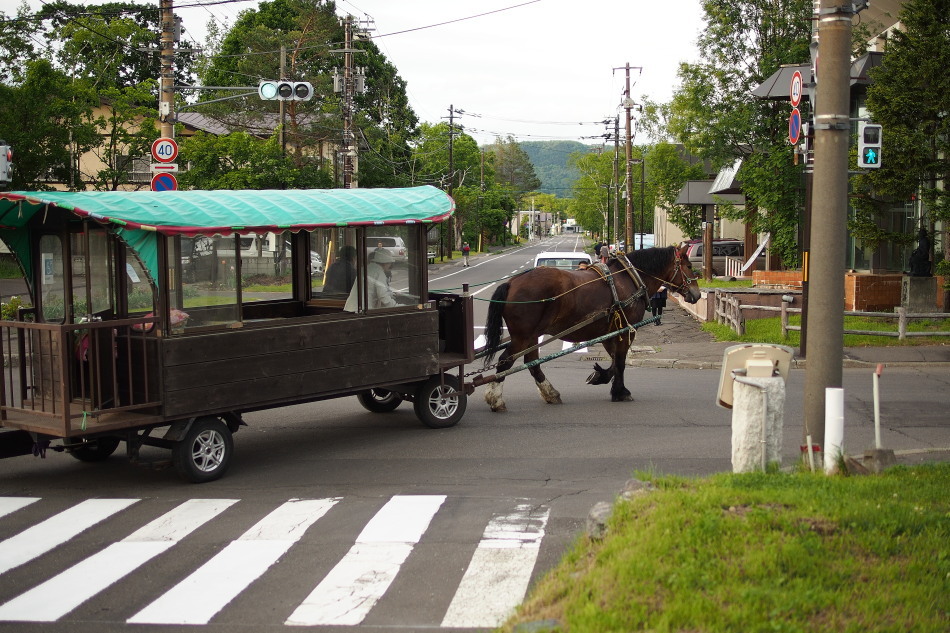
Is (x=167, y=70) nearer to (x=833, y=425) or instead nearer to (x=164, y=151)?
(x=164, y=151)

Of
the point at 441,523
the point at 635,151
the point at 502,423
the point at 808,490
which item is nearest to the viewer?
the point at 808,490

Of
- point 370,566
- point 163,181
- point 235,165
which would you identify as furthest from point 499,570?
point 235,165

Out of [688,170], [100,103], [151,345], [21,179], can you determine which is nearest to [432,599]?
[151,345]

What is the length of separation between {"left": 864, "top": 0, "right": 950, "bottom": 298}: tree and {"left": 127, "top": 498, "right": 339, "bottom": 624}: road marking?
49.4 feet

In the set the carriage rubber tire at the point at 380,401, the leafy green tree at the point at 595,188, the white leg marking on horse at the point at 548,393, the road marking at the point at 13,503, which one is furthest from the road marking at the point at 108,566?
the leafy green tree at the point at 595,188

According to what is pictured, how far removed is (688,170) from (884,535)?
50.8 metres

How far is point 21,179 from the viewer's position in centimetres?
3356

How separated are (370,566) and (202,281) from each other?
359 centimetres

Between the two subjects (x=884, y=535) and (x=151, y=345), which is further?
(x=151, y=345)

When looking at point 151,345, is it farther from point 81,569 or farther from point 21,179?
point 21,179

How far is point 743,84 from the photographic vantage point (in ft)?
110

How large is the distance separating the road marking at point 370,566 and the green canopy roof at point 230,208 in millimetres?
2968

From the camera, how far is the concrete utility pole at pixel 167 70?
1819 cm

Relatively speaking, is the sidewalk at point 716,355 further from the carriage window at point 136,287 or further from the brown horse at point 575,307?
the carriage window at point 136,287
